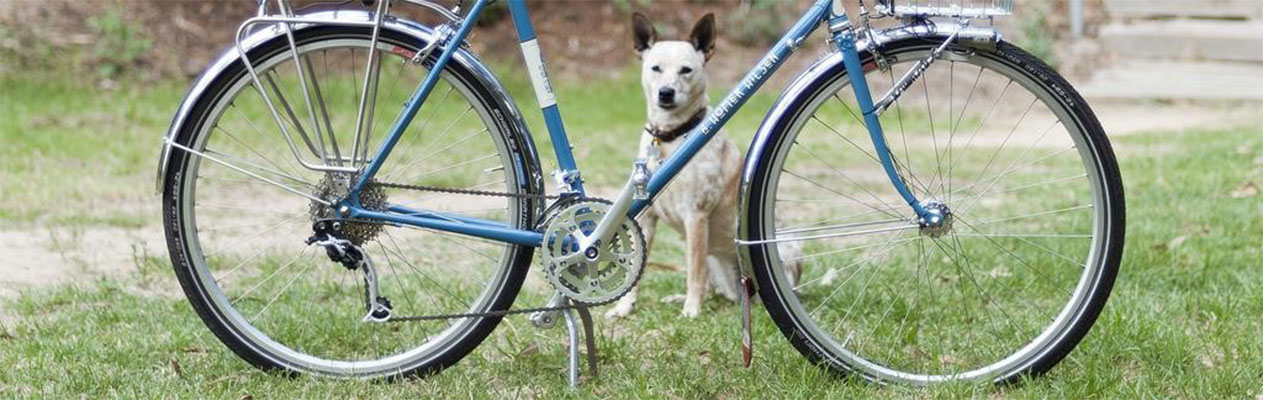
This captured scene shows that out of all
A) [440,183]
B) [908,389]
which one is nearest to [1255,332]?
[908,389]

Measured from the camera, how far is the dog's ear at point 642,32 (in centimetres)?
451

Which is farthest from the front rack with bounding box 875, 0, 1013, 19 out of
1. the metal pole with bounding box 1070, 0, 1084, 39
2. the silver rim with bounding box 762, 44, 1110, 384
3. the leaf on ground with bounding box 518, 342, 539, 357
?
the metal pole with bounding box 1070, 0, 1084, 39

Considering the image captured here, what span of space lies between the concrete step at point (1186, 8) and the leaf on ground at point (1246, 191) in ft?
18.5

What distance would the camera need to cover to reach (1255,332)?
407 cm

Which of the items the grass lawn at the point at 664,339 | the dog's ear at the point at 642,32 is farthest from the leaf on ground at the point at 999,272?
the dog's ear at the point at 642,32

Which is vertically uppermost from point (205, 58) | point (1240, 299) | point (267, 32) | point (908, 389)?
point (205, 58)

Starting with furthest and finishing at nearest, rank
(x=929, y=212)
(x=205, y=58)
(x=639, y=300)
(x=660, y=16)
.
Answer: (x=660, y=16)
(x=205, y=58)
(x=639, y=300)
(x=929, y=212)

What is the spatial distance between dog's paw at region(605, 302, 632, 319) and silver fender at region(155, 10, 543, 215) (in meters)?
1.12

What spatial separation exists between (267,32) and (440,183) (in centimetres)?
370

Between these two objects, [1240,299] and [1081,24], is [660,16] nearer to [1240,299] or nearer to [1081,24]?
[1081,24]

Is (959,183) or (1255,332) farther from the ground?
(959,183)

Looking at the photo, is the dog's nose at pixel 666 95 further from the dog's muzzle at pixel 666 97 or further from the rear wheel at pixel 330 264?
the rear wheel at pixel 330 264

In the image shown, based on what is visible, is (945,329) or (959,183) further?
(959,183)

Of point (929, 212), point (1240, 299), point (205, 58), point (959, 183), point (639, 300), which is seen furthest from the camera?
point (205, 58)
